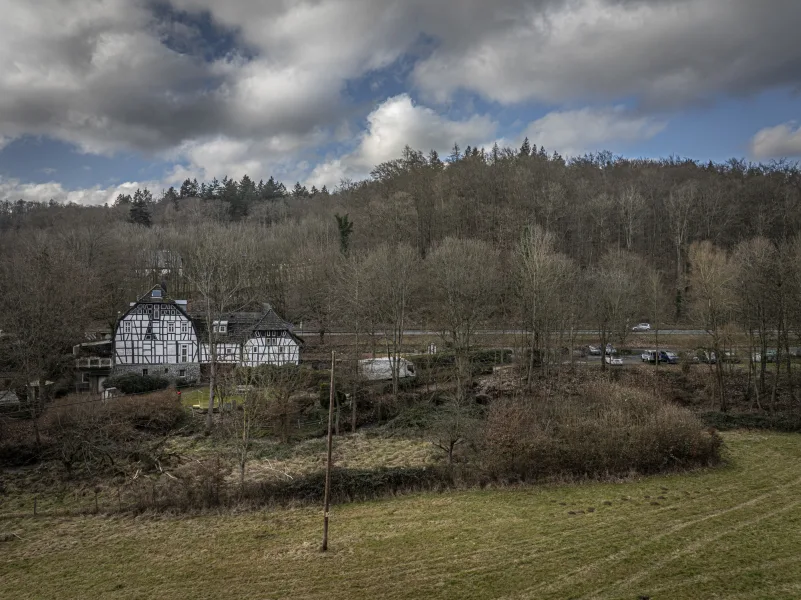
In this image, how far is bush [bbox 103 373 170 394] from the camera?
3219cm

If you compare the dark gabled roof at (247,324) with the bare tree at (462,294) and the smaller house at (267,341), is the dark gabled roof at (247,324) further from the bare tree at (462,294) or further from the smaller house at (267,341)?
the bare tree at (462,294)

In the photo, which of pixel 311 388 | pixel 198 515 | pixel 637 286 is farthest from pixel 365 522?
pixel 637 286

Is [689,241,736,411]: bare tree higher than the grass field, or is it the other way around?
[689,241,736,411]: bare tree

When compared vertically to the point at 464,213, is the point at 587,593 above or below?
below

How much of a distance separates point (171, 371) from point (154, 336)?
295cm

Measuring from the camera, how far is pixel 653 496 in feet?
50.8

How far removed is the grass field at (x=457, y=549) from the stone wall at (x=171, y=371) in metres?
20.9

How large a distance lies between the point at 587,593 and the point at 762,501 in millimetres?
8660

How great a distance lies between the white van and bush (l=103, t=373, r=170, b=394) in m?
14.4

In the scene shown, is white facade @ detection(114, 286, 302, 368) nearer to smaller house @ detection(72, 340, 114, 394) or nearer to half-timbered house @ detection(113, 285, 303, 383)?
half-timbered house @ detection(113, 285, 303, 383)

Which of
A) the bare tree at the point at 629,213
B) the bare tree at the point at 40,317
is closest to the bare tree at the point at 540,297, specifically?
the bare tree at the point at 40,317

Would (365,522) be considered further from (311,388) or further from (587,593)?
(311,388)

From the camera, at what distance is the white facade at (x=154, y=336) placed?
36.8 m

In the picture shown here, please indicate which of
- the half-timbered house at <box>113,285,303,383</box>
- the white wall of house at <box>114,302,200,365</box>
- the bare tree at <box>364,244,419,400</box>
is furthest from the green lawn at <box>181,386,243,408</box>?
the bare tree at <box>364,244,419,400</box>
